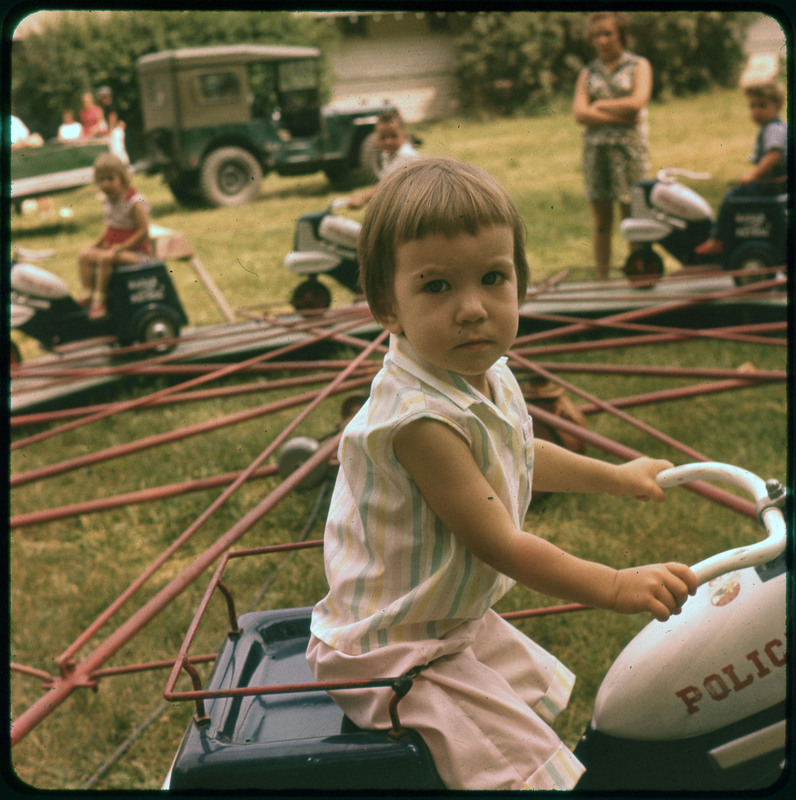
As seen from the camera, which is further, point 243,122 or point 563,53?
point 563,53

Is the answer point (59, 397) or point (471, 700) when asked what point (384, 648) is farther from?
point (59, 397)

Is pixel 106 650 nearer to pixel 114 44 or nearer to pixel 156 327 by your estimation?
pixel 156 327

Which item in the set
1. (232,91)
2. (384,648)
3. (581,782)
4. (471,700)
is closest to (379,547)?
(384,648)

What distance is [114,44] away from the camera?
12.4 meters

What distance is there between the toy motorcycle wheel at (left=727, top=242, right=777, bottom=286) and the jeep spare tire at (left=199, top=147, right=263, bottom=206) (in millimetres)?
5169

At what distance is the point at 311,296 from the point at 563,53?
857 centimetres

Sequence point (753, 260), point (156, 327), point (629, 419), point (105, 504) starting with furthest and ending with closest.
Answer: point (156, 327)
point (753, 260)
point (105, 504)
point (629, 419)

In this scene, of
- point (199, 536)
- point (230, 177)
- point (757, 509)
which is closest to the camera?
point (757, 509)

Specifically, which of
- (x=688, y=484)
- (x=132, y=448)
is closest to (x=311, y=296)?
(x=132, y=448)

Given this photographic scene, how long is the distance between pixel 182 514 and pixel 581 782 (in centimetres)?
217

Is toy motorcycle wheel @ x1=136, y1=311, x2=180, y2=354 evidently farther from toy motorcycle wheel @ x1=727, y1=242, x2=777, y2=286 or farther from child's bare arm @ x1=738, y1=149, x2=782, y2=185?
child's bare arm @ x1=738, y1=149, x2=782, y2=185

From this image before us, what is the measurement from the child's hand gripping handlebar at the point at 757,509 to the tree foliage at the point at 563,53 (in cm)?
911

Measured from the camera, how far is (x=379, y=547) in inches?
50.7

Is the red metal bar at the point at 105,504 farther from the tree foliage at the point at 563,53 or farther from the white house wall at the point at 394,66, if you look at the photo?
the tree foliage at the point at 563,53
